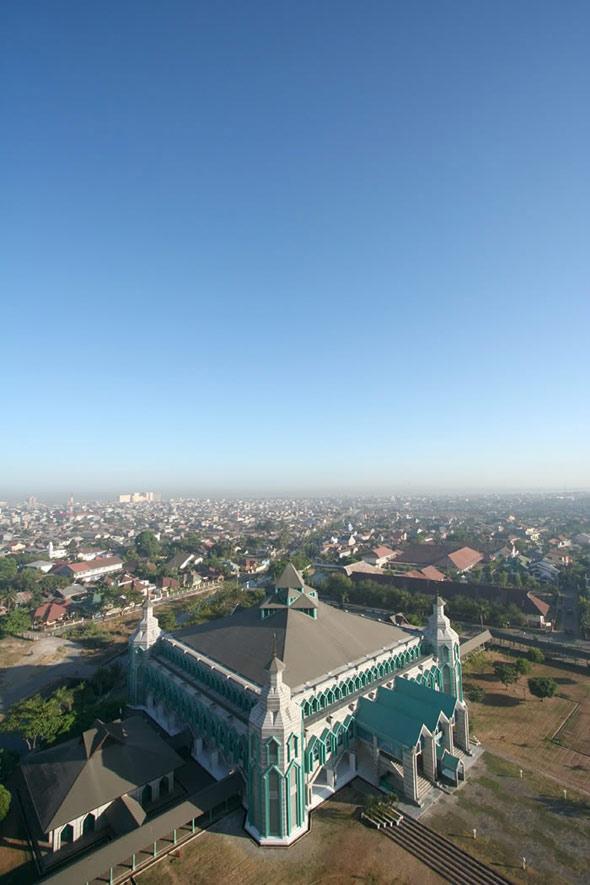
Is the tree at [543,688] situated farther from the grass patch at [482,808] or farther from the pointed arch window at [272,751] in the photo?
the pointed arch window at [272,751]

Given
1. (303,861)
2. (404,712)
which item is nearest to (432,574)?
(404,712)

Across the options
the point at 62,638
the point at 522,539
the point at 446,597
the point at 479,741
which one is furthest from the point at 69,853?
the point at 522,539

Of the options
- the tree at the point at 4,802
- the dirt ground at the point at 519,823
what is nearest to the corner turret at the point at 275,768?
the dirt ground at the point at 519,823

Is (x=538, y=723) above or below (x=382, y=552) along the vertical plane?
above

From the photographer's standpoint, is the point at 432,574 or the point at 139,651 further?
the point at 432,574

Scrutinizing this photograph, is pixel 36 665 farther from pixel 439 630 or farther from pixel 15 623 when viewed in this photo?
pixel 439 630

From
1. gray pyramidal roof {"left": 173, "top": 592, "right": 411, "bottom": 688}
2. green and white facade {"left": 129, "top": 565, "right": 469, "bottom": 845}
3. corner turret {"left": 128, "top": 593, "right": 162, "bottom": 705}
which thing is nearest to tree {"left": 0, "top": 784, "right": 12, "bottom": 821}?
green and white facade {"left": 129, "top": 565, "right": 469, "bottom": 845}

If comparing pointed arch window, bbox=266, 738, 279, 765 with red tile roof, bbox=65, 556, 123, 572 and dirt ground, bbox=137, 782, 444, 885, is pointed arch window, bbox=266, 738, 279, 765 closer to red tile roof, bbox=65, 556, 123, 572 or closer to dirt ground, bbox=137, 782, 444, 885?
dirt ground, bbox=137, 782, 444, 885
